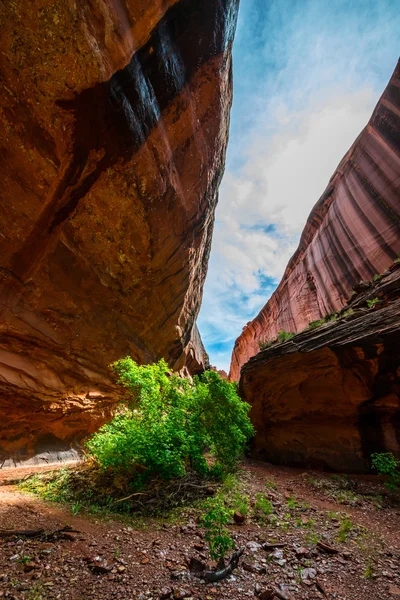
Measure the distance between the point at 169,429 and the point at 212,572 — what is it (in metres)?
3.57

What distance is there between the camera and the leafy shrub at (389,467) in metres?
7.17

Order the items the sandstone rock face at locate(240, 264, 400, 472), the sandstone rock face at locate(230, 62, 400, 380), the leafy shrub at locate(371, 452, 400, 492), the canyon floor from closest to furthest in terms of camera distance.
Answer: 1. the canyon floor
2. the leafy shrub at locate(371, 452, 400, 492)
3. the sandstone rock face at locate(240, 264, 400, 472)
4. the sandstone rock face at locate(230, 62, 400, 380)

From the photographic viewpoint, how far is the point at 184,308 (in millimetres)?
14773

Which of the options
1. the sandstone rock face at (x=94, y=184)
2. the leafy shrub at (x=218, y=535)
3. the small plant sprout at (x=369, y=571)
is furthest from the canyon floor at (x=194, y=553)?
the sandstone rock face at (x=94, y=184)

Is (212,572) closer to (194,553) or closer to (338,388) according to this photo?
(194,553)

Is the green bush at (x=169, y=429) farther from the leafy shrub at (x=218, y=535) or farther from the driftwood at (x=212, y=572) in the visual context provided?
the driftwood at (x=212, y=572)

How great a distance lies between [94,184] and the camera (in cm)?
777

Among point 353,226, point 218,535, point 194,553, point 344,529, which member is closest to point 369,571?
point 344,529

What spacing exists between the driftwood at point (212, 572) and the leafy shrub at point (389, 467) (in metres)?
6.15

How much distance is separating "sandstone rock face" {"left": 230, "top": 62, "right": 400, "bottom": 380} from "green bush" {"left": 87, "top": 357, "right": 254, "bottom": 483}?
44.7 feet

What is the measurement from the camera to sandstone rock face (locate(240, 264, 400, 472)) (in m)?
8.39

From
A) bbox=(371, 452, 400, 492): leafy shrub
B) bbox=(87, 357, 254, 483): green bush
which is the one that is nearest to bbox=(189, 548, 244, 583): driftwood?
bbox=(87, 357, 254, 483): green bush

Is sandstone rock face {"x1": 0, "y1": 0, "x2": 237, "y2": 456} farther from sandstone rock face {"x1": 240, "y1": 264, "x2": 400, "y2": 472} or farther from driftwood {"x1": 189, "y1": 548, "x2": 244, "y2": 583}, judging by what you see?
driftwood {"x1": 189, "y1": 548, "x2": 244, "y2": 583}

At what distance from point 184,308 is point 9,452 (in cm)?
1073
